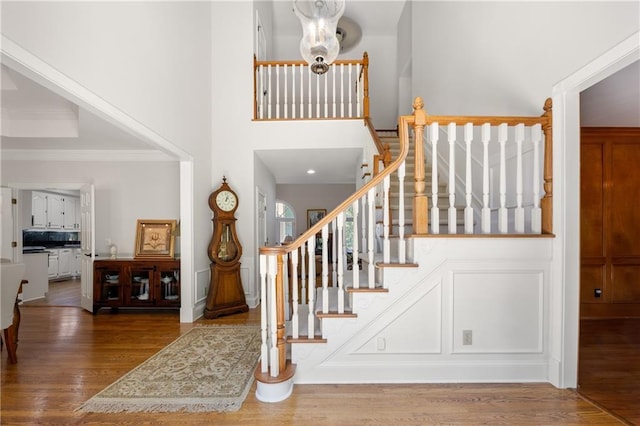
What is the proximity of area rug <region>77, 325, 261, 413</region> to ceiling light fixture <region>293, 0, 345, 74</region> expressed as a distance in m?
2.58

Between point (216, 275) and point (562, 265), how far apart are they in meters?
3.77

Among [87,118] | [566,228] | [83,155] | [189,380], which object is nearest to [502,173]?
[566,228]

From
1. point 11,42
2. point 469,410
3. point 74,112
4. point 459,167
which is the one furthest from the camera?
point 459,167

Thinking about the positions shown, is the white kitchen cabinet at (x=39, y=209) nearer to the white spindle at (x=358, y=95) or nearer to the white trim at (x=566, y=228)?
the white spindle at (x=358, y=95)

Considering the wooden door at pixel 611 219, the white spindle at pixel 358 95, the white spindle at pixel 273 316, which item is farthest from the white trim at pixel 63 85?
the wooden door at pixel 611 219

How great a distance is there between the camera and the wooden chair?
2619mm

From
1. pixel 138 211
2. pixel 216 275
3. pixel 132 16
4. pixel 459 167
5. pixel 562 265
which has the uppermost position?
pixel 132 16

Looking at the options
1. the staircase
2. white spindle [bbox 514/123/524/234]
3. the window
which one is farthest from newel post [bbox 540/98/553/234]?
the window

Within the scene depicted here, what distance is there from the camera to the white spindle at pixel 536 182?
A: 2.36 metres

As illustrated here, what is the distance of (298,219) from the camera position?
9969 mm

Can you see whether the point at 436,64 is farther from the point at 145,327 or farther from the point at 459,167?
the point at 145,327

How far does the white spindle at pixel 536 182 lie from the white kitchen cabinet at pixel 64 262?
9283mm

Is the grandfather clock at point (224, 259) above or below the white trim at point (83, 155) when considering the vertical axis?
below

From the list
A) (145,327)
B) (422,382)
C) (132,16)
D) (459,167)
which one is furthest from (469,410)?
(132,16)
